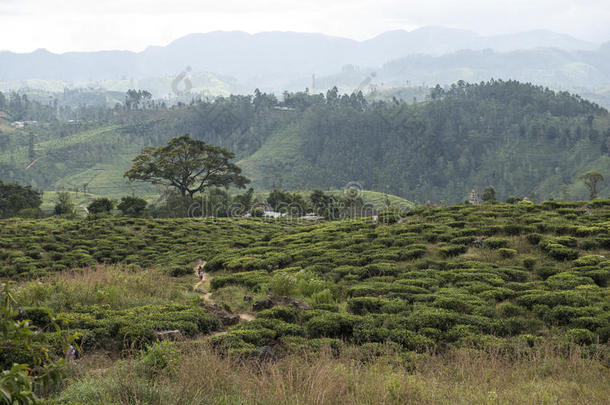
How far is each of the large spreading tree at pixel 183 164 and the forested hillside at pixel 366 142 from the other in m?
80.7

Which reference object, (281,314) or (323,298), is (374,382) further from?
(323,298)

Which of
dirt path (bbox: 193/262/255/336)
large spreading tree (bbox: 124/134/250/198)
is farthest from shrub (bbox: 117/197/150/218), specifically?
dirt path (bbox: 193/262/255/336)

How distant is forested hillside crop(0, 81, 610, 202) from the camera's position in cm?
13425

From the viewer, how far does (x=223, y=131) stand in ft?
587

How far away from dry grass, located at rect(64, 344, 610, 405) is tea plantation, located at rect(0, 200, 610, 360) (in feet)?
2.54

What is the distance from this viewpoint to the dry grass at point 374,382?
5.29 m

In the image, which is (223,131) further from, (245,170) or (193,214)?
(193,214)

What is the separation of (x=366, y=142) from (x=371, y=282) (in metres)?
153

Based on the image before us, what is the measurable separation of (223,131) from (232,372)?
178940mm

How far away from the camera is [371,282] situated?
42.3 feet

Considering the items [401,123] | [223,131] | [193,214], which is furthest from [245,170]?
[193,214]

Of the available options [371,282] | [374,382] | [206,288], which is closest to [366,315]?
[371,282]

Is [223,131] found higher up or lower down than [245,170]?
higher up

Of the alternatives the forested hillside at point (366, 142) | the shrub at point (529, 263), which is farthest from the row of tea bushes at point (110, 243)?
the forested hillside at point (366, 142)
